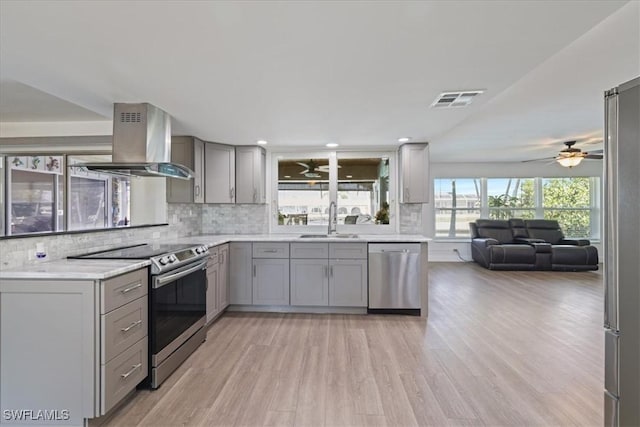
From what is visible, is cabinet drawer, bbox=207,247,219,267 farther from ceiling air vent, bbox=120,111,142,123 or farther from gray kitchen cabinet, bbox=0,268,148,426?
gray kitchen cabinet, bbox=0,268,148,426

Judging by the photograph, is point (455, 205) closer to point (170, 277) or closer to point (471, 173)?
point (471, 173)

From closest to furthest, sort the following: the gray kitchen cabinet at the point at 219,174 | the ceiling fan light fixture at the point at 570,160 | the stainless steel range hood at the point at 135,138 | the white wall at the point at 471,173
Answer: the stainless steel range hood at the point at 135,138, the gray kitchen cabinet at the point at 219,174, the ceiling fan light fixture at the point at 570,160, the white wall at the point at 471,173

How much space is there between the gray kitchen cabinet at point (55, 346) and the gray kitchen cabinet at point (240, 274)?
7.01ft

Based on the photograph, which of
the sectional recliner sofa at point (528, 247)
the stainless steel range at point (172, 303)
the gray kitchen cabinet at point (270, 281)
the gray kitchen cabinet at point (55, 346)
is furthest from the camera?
the sectional recliner sofa at point (528, 247)

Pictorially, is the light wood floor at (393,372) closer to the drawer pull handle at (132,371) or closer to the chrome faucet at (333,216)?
the drawer pull handle at (132,371)

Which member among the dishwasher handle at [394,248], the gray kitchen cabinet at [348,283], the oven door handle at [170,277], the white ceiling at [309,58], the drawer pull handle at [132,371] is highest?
the white ceiling at [309,58]

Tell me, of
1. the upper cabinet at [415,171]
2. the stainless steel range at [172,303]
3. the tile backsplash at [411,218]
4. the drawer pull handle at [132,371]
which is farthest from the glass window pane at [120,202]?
the tile backsplash at [411,218]

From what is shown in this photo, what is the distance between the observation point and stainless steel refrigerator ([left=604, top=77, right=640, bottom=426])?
118 cm

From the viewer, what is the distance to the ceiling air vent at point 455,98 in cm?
248

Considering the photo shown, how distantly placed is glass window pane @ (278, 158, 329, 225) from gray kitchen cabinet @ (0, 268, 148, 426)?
3.15 metres

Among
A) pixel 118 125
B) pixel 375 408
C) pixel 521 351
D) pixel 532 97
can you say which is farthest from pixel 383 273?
pixel 118 125

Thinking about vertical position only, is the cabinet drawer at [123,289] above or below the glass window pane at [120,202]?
below

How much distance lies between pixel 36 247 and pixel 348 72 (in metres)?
2.48

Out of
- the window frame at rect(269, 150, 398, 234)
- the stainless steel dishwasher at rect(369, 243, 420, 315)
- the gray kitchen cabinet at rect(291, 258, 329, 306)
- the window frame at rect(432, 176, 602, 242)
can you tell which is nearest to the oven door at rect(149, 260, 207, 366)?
the gray kitchen cabinet at rect(291, 258, 329, 306)
